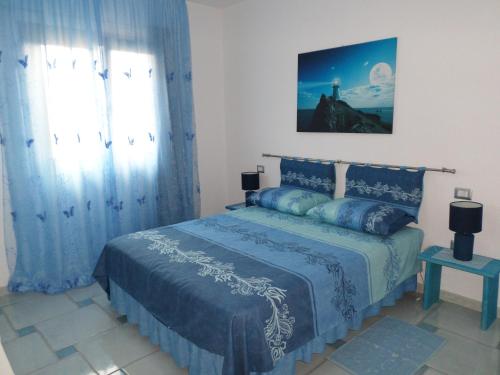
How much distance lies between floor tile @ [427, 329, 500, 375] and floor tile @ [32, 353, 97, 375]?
2.19m

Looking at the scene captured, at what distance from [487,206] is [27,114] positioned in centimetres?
382

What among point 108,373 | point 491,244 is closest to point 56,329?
point 108,373

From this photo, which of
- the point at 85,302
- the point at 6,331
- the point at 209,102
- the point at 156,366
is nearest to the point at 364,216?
the point at 156,366

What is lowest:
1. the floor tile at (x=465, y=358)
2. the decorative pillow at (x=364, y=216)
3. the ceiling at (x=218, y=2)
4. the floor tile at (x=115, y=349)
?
the floor tile at (x=115, y=349)

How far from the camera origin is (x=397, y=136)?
3.21m

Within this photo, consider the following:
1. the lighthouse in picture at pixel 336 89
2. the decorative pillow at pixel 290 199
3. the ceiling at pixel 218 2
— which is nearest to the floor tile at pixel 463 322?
the decorative pillow at pixel 290 199

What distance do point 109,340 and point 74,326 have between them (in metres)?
0.39

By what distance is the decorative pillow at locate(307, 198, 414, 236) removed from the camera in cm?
288

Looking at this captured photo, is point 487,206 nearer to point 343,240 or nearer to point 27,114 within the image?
point 343,240

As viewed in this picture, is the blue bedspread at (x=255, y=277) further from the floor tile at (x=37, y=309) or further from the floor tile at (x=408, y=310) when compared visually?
the floor tile at (x=37, y=309)

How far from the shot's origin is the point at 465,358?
238 centimetres

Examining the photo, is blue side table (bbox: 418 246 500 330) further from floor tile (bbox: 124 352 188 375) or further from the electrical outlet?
floor tile (bbox: 124 352 188 375)

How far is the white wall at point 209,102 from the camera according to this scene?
4.49 meters

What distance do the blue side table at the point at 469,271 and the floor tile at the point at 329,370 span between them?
1087 mm
